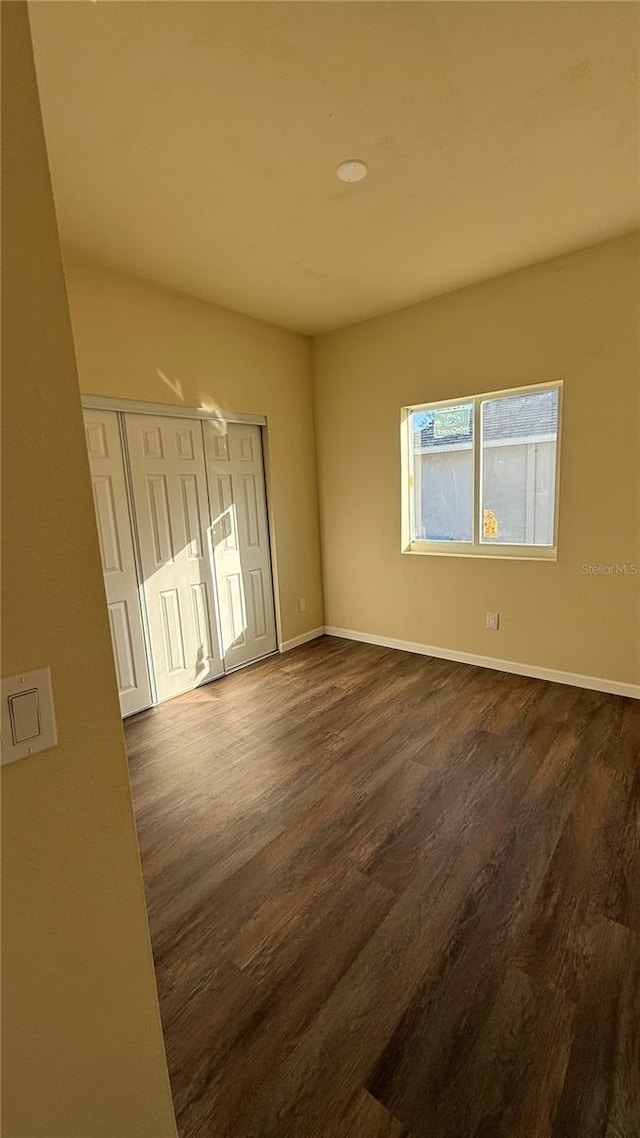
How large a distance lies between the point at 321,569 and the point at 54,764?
3.96m

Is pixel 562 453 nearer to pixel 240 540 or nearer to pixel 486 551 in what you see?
pixel 486 551

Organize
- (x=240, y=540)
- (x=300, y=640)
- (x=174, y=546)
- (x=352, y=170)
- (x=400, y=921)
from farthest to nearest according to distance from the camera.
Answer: (x=300, y=640) < (x=240, y=540) < (x=174, y=546) < (x=352, y=170) < (x=400, y=921)

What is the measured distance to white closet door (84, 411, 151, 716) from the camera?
2.87 metres

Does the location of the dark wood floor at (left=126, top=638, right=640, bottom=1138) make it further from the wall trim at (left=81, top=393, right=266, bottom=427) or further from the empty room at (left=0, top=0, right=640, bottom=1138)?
the wall trim at (left=81, top=393, right=266, bottom=427)

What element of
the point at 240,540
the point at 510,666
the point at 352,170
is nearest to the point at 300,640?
the point at 240,540

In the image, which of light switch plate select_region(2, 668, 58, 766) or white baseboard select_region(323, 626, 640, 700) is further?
white baseboard select_region(323, 626, 640, 700)

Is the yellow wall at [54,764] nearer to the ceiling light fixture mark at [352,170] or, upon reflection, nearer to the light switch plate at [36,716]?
the light switch plate at [36,716]

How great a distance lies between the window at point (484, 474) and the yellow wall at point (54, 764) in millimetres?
3193

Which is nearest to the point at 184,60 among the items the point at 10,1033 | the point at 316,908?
the point at 10,1033

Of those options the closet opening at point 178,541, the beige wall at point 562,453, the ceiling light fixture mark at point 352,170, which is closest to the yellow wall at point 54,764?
the ceiling light fixture mark at point 352,170

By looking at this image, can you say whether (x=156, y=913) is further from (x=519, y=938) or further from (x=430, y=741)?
(x=430, y=741)

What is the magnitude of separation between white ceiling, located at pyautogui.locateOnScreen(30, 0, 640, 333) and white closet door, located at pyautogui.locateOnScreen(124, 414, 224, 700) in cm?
104

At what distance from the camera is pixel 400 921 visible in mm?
1561

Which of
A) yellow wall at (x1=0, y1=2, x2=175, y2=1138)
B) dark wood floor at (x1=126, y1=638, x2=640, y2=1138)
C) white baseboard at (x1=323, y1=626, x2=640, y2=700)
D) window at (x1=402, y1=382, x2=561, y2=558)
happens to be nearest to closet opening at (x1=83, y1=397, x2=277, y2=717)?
dark wood floor at (x1=126, y1=638, x2=640, y2=1138)
